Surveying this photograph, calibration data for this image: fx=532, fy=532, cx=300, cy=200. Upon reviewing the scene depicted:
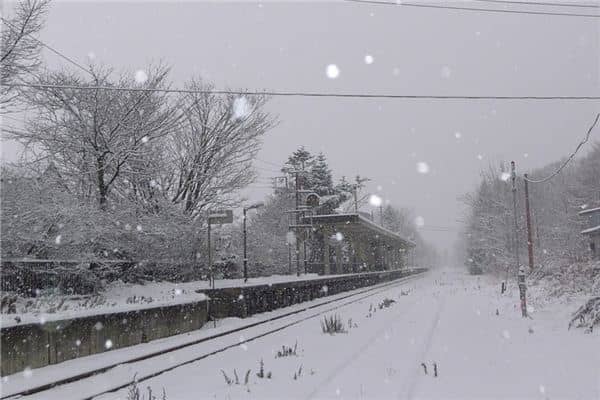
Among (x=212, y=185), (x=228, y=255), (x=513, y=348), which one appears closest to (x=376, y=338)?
(x=513, y=348)

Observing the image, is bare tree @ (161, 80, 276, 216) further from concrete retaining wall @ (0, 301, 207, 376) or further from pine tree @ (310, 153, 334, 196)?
pine tree @ (310, 153, 334, 196)

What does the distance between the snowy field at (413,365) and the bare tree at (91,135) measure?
1113 centimetres

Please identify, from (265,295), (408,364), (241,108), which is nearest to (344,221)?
(241,108)

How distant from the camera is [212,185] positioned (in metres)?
26.8

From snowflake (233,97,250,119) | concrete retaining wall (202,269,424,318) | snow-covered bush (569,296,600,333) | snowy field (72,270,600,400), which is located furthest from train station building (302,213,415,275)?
snow-covered bush (569,296,600,333)

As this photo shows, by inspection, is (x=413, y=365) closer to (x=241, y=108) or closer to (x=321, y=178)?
(x=241, y=108)

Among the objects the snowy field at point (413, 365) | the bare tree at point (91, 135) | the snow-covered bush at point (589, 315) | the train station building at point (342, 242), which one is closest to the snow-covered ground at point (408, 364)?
the snowy field at point (413, 365)

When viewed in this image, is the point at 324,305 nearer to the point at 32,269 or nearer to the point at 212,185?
the point at 212,185

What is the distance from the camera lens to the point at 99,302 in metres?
13.8

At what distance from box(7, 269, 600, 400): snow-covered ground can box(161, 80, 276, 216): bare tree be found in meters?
14.1

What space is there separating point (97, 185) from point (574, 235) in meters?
50.4

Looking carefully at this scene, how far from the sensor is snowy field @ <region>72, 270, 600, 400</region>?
662cm

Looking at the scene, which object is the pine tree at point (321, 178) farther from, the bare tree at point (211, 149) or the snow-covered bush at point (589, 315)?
the snow-covered bush at point (589, 315)

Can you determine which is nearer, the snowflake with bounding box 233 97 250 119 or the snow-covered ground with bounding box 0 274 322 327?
the snow-covered ground with bounding box 0 274 322 327
